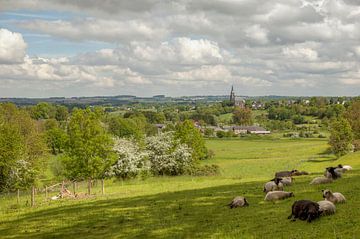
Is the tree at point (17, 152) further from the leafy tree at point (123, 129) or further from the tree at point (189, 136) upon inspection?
the leafy tree at point (123, 129)

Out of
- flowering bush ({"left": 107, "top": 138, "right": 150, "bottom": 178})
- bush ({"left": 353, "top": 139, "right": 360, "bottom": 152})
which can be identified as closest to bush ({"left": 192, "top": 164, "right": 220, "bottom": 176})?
flowering bush ({"left": 107, "top": 138, "right": 150, "bottom": 178})

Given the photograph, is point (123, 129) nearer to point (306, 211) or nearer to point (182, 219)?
point (182, 219)

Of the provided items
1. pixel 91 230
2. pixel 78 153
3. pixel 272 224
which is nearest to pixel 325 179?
pixel 272 224

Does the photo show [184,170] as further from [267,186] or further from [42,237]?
[42,237]

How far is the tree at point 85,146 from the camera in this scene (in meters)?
49.1

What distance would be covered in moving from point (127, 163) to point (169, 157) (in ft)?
42.5

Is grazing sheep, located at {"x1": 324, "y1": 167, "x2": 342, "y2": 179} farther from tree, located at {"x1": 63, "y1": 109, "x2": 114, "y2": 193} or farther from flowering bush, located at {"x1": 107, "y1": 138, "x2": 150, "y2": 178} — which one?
flowering bush, located at {"x1": 107, "y1": 138, "x2": 150, "y2": 178}

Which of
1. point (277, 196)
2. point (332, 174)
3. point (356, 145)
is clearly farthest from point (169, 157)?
point (277, 196)

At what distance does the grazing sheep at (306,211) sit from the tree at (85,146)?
3226 cm

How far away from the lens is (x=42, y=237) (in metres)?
24.6

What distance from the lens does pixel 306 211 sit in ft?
65.9

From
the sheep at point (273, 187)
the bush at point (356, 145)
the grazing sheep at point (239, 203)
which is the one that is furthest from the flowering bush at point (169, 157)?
the grazing sheep at point (239, 203)

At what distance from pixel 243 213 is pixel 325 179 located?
485 inches

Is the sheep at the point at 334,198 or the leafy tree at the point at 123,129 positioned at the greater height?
the sheep at the point at 334,198
